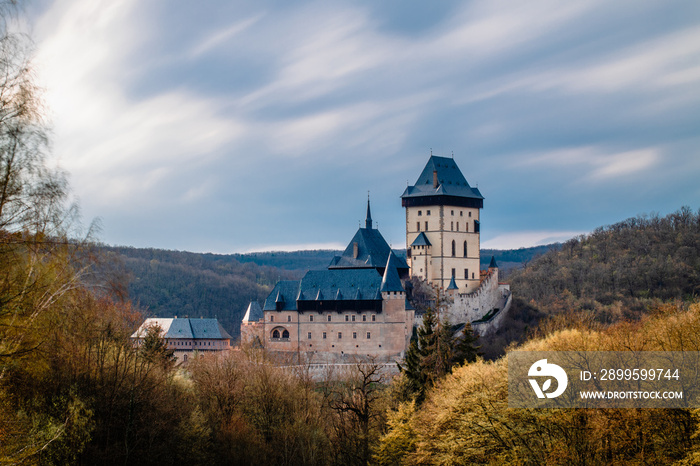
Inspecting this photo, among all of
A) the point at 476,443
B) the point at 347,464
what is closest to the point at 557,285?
the point at 347,464

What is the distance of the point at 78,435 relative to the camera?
20.7m

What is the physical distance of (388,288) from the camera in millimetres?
60594

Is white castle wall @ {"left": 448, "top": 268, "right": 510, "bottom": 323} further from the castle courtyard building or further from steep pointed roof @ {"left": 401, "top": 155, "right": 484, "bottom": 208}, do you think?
steep pointed roof @ {"left": 401, "top": 155, "right": 484, "bottom": 208}

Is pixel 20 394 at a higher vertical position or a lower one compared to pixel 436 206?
lower

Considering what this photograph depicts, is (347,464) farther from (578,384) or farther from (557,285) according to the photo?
(557,285)

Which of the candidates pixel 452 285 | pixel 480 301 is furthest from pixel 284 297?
pixel 480 301

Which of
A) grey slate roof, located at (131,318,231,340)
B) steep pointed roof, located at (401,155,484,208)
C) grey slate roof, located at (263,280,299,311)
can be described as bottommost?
grey slate roof, located at (131,318,231,340)

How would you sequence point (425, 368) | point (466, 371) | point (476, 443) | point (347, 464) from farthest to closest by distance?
point (425, 368)
point (347, 464)
point (466, 371)
point (476, 443)

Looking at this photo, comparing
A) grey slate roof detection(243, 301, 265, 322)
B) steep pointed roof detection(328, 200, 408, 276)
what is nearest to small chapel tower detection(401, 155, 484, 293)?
steep pointed roof detection(328, 200, 408, 276)

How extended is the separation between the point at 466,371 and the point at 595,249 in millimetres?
88549

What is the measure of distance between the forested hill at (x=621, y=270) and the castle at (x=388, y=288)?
13.5 m

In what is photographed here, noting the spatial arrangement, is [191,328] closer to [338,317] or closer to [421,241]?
[338,317]

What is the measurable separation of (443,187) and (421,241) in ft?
17.7

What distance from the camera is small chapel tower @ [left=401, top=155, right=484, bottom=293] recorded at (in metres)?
68.8
